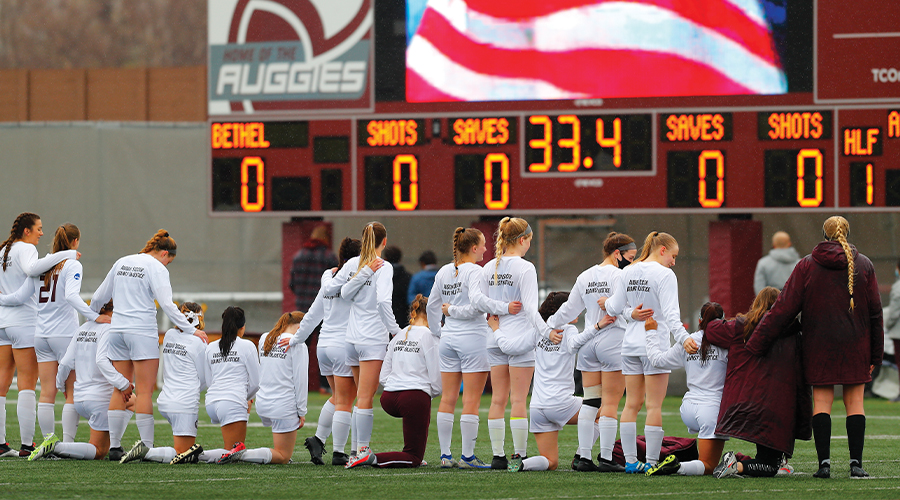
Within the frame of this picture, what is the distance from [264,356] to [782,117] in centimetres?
809

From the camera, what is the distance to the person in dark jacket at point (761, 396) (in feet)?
27.7

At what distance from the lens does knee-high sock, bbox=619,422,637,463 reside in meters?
8.82

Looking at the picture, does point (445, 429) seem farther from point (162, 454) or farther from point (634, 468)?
point (162, 454)

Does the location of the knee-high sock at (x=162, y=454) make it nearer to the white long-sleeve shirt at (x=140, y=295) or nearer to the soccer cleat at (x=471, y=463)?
the white long-sleeve shirt at (x=140, y=295)

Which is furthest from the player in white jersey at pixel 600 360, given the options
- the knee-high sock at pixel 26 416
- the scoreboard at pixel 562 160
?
the scoreboard at pixel 562 160

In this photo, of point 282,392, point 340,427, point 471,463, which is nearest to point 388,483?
point 471,463

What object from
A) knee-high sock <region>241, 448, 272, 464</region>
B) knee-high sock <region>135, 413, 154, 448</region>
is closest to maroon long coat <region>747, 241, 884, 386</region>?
knee-high sock <region>241, 448, 272, 464</region>

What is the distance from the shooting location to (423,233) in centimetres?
2148

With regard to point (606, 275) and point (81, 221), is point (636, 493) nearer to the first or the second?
point (606, 275)

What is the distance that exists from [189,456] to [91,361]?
1258 mm

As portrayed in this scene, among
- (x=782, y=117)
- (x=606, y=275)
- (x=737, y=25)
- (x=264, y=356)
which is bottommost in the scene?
(x=264, y=356)

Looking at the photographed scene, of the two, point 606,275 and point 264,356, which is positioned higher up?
point 606,275

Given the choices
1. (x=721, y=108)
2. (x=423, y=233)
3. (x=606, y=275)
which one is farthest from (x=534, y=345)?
(x=423, y=233)

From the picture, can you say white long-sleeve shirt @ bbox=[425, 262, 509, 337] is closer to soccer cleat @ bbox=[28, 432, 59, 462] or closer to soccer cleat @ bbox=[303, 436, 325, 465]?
soccer cleat @ bbox=[303, 436, 325, 465]
